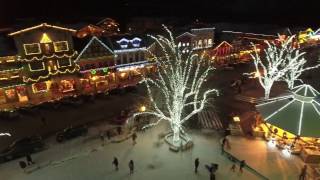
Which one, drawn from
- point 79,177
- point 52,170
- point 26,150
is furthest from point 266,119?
point 26,150

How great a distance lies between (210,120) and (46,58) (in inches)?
960

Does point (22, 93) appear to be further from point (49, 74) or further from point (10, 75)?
point (49, 74)

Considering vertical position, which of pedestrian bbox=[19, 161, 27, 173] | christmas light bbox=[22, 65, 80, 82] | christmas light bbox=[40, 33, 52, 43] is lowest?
pedestrian bbox=[19, 161, 27, 173]

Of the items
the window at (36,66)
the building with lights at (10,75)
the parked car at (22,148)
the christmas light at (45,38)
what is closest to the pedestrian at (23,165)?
the parked car at (22,148)

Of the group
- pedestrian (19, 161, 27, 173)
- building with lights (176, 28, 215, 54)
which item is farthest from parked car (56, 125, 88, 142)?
building with lights (176, 28, 215, 54)

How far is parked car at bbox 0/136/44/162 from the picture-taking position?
27.0 meters

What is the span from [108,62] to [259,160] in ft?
93.2

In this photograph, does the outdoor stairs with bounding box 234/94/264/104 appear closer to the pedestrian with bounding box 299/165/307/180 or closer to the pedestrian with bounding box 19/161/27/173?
the pedestrian with bounding box 299/165/307/180

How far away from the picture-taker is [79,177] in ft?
81.4

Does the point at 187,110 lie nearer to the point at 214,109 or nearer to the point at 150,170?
the point at 214,109

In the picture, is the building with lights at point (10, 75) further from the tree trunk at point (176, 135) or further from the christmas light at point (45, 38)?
the tree trunk at point (176, 135)

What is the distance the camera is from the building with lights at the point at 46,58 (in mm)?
38312

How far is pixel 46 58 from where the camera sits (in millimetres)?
40000

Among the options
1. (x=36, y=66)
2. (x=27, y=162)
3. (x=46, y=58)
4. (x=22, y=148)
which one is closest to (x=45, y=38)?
(x=46, y=58)
